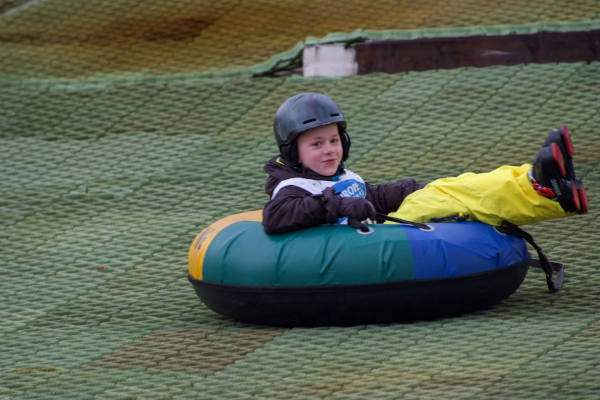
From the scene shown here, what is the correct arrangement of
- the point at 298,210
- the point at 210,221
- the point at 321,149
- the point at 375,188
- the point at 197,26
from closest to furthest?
the point at 298,210 < the point at 321,149 < the point at 375,188 < the point at 210,221 < the point at 197,26

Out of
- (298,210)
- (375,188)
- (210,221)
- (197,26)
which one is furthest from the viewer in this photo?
(197,26)

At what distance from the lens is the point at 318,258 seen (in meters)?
3.12

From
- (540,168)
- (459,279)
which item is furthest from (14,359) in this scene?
(540,168)

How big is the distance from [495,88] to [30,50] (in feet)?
10.3

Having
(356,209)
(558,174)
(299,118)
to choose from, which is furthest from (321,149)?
(558,174)

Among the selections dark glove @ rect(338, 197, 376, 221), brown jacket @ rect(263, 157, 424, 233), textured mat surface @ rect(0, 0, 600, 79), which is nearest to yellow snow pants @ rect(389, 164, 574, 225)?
dark glove @ rect(338, 197, 376, 221)

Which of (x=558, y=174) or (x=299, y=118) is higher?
(x=299, y=118)

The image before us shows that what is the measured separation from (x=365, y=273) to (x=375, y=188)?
0.69 m

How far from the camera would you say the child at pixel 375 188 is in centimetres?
307

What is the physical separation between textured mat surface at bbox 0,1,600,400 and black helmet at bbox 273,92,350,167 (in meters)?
0.68

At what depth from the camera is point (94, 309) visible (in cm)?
371

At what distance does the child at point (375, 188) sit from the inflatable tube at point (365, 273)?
7 cm

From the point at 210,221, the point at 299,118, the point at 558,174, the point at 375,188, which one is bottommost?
the point at 210,221

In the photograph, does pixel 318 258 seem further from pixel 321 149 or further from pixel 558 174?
pixel 558 174
